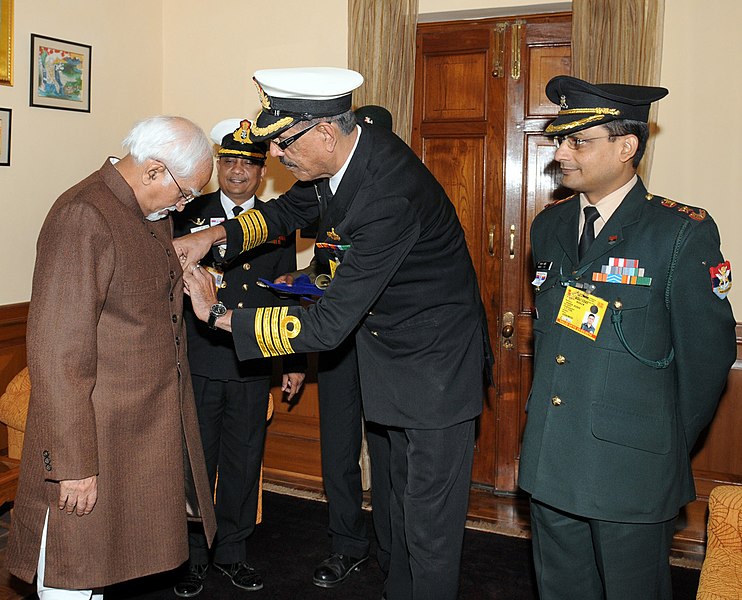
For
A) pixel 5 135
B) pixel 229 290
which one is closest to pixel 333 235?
pixel 229 290

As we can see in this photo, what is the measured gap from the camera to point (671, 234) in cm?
207

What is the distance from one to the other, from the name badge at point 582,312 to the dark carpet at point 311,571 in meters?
1.37

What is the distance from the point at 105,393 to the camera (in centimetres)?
211

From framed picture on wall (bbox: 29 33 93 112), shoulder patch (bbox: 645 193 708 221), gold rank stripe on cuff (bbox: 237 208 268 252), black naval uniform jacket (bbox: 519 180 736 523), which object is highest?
framed picture on wall (bbox: 29 33 93 112)

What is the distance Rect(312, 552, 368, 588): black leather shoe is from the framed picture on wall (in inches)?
97.3

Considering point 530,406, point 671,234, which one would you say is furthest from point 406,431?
point 671,234

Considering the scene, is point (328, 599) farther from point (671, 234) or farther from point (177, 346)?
point (671, 234)

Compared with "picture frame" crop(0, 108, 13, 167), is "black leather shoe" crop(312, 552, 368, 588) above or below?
below

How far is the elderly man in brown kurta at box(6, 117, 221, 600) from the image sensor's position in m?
1.98

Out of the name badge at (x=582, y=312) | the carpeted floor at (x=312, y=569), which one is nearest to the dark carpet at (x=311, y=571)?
the carpeted floor at (x=312, y=569)

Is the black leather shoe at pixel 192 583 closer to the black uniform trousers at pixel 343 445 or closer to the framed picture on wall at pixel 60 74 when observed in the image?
the black uniform trousers at pixel 343 445

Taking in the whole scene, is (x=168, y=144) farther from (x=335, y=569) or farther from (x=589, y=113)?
(x=335, y=569)

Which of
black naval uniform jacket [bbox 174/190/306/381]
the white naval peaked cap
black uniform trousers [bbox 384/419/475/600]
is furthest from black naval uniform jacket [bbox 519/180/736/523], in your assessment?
black naval uniform jacket [bbox 174/190/306/381]

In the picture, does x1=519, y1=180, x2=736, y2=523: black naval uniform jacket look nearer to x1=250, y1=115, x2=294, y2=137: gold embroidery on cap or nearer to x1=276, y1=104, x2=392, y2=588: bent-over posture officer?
x1=250, y1=115, x2=294, y2=137: gold embroidery on cap
